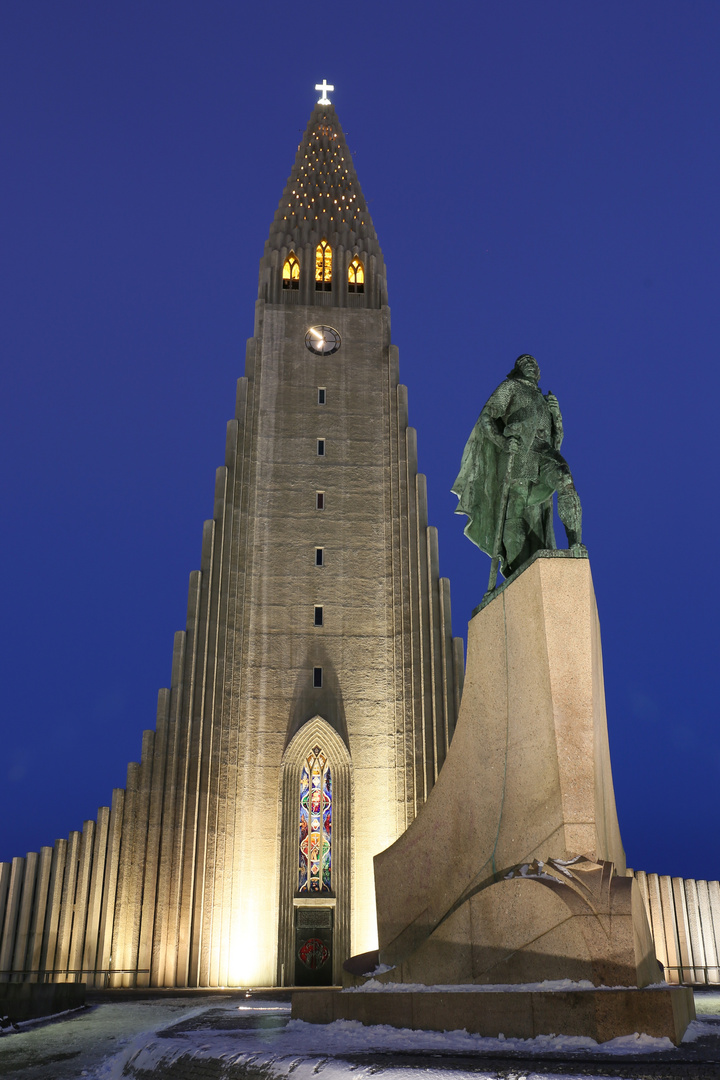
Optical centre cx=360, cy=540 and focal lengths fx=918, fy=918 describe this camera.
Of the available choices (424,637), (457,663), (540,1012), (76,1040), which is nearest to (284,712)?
(424,637)

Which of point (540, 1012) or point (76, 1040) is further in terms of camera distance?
point (76, 1040)

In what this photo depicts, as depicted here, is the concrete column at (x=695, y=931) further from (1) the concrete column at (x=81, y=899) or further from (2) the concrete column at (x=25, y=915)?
(2) the concrete column at (x=25, y=915)

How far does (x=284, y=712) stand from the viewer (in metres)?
21.8

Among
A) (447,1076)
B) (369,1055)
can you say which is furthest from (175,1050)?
(447,1076)

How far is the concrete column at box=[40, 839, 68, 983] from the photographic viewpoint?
63.8 ft

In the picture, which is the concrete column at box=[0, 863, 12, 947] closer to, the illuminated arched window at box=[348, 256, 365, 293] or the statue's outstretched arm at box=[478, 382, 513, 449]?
the statue's outstretched arm at box=[478, 382, 513, 449]

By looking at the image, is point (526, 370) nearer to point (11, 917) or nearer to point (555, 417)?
point (555, 417)

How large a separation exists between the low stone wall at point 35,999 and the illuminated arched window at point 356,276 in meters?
19.7

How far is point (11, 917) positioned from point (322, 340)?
53.8 ft

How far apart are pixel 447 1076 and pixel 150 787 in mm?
17648

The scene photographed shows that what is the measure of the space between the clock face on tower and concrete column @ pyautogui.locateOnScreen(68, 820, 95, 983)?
13638 millimetres

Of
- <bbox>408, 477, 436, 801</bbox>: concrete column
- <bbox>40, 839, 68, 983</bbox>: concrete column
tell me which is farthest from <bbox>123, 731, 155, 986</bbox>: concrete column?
<bbox>408, 477, 436, 801</bbox>: concrete column

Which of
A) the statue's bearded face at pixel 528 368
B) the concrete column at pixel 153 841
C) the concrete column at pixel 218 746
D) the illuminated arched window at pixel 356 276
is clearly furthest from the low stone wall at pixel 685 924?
the illuminated arched window at pixel 356 276

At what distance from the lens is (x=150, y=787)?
67.7 ft
